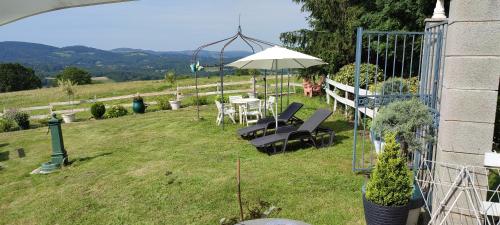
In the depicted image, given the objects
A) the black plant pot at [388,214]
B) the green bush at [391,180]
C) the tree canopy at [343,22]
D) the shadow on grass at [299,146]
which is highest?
the tree canopy at [343,22]

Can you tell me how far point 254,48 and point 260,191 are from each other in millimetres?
7549

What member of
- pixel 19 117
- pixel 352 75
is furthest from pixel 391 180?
pixel 19 117

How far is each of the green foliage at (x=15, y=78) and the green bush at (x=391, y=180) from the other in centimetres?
6320

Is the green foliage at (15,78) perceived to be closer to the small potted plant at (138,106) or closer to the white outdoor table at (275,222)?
the small potted plant at (138,106)

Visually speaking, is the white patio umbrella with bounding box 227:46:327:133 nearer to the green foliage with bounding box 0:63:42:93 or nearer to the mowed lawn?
the mowed lawn

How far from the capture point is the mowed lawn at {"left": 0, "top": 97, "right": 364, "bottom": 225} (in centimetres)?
489

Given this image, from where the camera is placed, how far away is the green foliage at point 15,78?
5275 centimetres

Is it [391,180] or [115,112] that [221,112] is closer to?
[391,180]

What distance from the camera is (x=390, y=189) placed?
3459 mm

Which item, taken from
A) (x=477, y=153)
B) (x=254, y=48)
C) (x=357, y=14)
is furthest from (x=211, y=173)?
(x=357, y=14)

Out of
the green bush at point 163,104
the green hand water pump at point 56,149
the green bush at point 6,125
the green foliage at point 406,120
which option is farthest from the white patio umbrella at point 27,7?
the green bush at point 6,125

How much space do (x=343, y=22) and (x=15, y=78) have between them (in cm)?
5873

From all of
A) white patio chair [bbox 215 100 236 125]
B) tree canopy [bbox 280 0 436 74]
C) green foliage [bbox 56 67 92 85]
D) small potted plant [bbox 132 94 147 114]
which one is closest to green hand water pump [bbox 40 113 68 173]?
white patio chair [bbox 215 100 236 125]

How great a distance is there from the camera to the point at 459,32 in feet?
10.1
